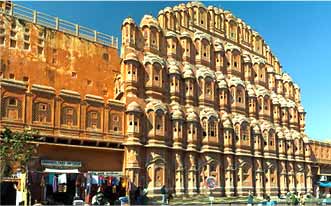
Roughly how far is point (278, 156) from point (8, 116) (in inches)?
1425

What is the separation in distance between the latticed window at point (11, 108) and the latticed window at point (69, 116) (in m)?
3.81

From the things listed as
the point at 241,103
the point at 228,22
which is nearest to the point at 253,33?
the point at 228,22

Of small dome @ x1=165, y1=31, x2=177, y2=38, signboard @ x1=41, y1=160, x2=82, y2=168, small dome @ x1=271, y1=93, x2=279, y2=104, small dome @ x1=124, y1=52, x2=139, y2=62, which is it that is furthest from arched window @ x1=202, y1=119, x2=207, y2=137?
small dome @ x1=271, y1=93, x2=279, y2=104

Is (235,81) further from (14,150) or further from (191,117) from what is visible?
(14,150)

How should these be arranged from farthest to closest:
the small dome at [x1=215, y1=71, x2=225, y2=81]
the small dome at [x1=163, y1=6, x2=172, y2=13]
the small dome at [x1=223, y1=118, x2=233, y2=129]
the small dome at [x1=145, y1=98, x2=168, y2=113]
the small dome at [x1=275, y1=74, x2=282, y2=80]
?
the small dome at [x1=275, y1=74, x2=282, y2=80]
the small dome at [x1=215, y1=71, x2=225, y2=81]
the small dome at [x1=223, y1=118, x2=233, y2=129]
the small dome at [x1=163, y1=6, x2=172, y2=13]
the small dome at [x1=145, y1=98, x2=168, y2=113]

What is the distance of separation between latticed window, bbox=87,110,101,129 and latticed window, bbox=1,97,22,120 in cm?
631

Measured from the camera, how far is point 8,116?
32.7 m

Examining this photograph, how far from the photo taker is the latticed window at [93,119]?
3749 centimetres

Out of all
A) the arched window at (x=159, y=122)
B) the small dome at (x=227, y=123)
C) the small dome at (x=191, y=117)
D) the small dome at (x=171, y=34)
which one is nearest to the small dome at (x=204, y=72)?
the small dome at (x=171, y=34)

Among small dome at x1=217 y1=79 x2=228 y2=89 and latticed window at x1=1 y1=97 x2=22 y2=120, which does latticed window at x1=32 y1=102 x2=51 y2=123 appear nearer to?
latticed window at x1=1 y1=97 x2=22 y2=120

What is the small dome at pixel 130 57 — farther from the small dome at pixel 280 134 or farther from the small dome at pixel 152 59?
the small dome at pixel 280 134

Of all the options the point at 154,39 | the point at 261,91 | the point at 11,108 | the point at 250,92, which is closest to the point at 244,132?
the point at 250,92

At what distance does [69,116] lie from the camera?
36.2 m

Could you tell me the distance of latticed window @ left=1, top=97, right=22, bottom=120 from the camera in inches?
1276
